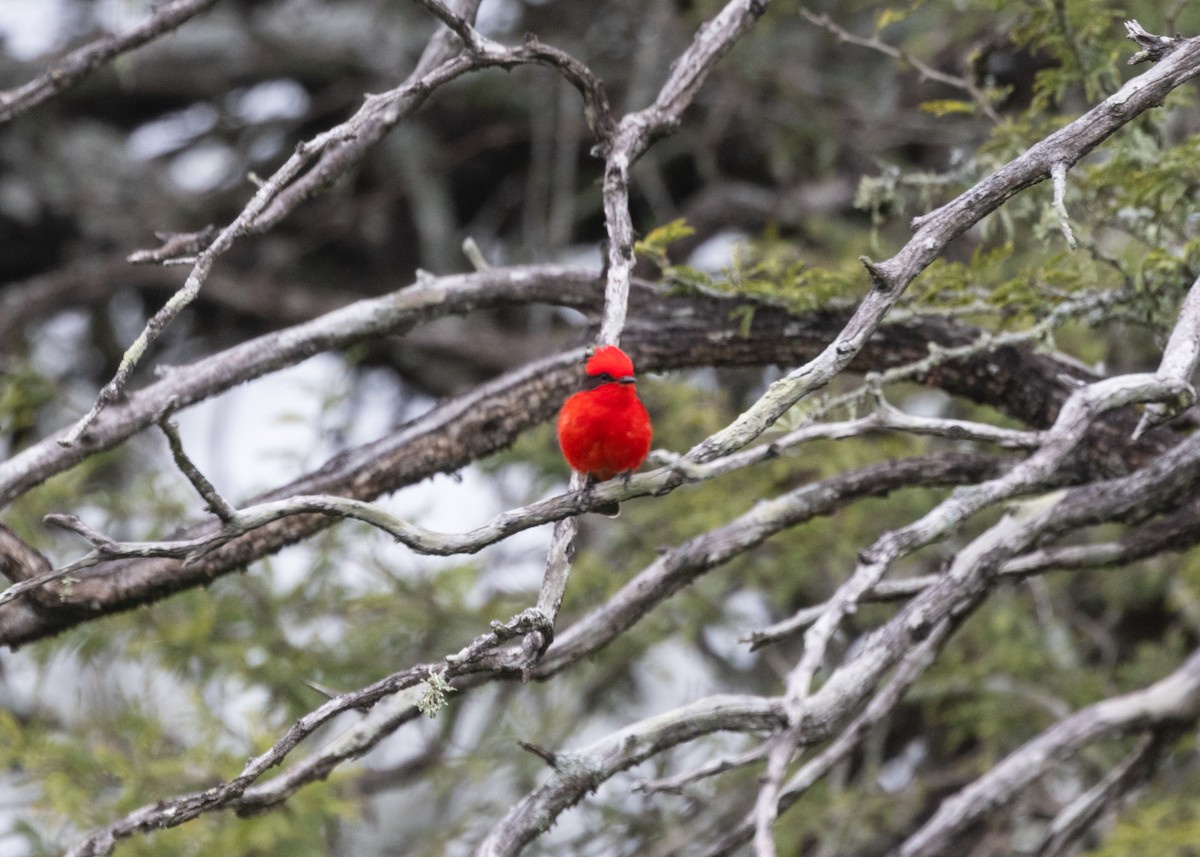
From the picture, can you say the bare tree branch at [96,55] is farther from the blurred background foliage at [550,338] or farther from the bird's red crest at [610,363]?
the bird's red crest at [610,363]

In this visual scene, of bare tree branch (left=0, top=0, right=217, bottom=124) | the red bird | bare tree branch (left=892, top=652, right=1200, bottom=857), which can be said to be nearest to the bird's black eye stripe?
the red bird

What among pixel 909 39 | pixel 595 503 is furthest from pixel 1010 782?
pixel 909 39

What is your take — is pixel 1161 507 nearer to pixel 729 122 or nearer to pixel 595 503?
pixel 595 503

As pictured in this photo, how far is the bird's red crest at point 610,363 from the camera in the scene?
360 cm

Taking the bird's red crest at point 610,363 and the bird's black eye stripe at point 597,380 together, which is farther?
the bird's black eye stripe at point 597,380

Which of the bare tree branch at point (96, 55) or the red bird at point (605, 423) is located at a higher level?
the bare tree branch at point (96, 55)

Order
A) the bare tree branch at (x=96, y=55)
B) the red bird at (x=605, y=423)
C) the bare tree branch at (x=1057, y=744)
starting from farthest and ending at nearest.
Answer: the bare tree branch at (x=1057, y=744) < the bare tree branch at (x=96, y=55) < the red bird at (x=605, y=423)

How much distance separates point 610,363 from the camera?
3652 millimetres

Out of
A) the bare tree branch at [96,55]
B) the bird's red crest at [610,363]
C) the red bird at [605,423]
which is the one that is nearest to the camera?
the bird's red crest at [610,363]

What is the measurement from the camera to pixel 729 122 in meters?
8.31

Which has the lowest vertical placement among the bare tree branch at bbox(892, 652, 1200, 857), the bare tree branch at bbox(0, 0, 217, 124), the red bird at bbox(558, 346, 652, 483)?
the bare tree branch at bbox(892, 652, 1200, 857)

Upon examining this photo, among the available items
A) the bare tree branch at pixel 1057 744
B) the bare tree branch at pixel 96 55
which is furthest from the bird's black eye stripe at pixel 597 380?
the bare tree branch at pixel 1057 744

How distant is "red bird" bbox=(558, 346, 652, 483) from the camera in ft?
12.3

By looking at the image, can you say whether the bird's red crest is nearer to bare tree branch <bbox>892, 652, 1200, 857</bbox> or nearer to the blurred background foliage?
the blurred background foliage
